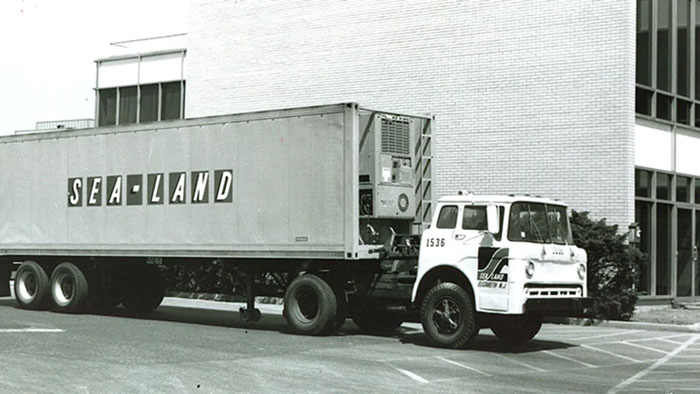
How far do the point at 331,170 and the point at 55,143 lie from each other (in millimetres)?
7664

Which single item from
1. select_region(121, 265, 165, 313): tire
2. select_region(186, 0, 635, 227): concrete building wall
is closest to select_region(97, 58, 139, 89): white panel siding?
select_region(186, 0, 635, 227): concrete building wall

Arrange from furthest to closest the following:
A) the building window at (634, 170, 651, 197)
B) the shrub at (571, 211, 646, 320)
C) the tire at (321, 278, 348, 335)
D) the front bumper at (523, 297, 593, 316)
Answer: the building window at (634, 170, 651, 197) < the shrub at (571, 211, 646, 320) < the tire at (321, 278, 348, 335) < the front bumper at (523, 297, 593, 316)

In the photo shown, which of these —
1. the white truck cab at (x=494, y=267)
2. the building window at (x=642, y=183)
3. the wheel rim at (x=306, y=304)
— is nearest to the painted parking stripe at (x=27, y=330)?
the wheel rim at (x=306, y=304)

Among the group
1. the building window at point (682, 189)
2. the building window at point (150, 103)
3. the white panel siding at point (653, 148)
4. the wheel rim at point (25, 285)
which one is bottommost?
the wheel rim at point (25, 285)

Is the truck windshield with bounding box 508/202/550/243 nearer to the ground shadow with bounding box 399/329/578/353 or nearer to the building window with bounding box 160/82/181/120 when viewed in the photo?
the ground shadow with bounding box 399/329/578/353

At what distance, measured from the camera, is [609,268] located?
21.2m

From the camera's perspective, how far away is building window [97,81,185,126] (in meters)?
32.2

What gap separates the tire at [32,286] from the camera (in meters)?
22.0

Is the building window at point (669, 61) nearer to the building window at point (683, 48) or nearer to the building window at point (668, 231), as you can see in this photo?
the building window at point (683, 48)

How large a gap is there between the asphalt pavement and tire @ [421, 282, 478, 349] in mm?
246

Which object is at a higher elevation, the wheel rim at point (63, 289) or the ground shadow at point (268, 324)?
the wheel rim at point (63, 289)

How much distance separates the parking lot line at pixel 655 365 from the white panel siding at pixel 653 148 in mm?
5760

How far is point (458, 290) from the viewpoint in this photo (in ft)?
51.1

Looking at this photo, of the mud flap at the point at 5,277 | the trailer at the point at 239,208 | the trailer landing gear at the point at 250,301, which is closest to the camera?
the trailer at the point at 239,208
